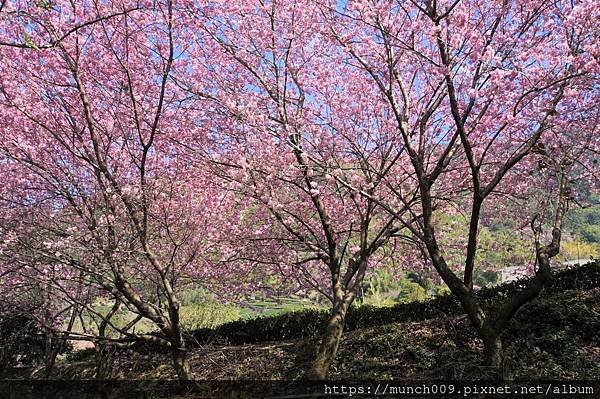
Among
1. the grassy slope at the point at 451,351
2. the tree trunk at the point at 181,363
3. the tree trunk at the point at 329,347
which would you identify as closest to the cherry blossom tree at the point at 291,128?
the tree trunk at the point at 329,347

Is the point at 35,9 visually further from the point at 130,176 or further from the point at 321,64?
the point at 321,64

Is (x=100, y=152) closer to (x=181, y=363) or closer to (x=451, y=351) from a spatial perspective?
(x=181, y=363)

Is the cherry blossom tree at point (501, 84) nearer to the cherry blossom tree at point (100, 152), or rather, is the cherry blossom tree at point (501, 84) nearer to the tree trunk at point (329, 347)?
the tree trunk at point (329, 347)

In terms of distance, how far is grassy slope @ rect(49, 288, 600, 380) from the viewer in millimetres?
5441

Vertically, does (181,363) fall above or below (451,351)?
above

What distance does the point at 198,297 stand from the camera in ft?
54.3

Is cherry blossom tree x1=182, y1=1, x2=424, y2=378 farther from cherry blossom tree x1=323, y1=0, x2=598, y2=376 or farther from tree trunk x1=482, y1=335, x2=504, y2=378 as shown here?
tree trunk x1=482, y1=335, x2=504, y2=378

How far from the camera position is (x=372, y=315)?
8.82 meters

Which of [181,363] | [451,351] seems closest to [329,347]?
[451,351]

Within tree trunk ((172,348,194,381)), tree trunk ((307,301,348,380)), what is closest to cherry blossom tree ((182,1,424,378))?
tree trunk ((307,301,348,380))

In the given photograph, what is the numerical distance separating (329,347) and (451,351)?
1.72m

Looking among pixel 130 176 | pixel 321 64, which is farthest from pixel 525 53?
pixel 130 176

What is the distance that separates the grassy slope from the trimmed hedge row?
540 mm

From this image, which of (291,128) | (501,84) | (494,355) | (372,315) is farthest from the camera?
(372,315)
